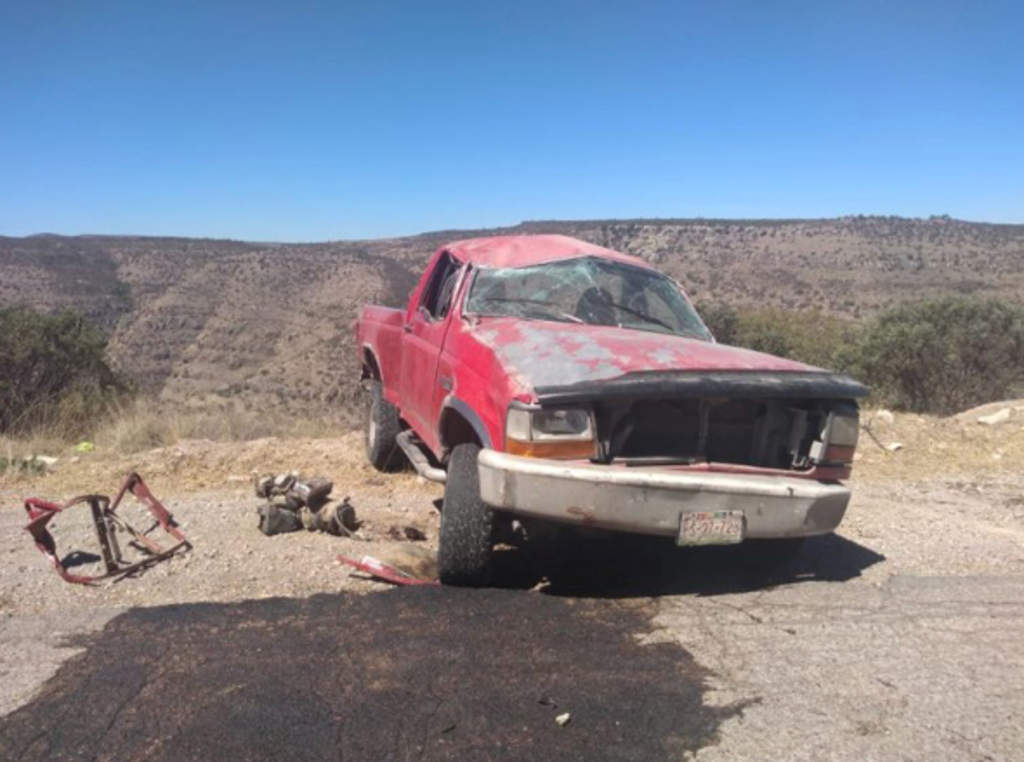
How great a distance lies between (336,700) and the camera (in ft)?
10.2

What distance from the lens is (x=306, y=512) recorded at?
5500mm

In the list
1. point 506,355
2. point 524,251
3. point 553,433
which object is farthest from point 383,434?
point 553,433

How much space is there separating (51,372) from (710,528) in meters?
11.2

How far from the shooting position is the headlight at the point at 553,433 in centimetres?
398

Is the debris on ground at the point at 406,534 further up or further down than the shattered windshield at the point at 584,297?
further down

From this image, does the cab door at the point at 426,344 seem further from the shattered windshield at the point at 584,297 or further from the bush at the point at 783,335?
the bush at the point at 783,335

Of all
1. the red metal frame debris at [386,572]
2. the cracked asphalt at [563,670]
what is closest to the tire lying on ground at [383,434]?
the red metal frame debris at [386,572]

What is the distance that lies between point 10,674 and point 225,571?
1383 mm

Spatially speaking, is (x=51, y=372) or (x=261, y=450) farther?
(x=51, y=372)

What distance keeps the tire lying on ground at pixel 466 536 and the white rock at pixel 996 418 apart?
23.7 ft

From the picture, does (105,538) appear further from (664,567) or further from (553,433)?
(664,567)

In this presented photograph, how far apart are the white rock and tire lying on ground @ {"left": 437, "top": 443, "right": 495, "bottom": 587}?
722cm

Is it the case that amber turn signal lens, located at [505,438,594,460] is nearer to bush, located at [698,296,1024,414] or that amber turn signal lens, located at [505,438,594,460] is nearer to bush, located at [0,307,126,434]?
bush, located at [0,307,126,434]

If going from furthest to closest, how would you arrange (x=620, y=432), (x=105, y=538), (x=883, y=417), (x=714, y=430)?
(x=883, y=417) < (x=105, y=538) < (x=714, y=430) < (x=620, y=432)
